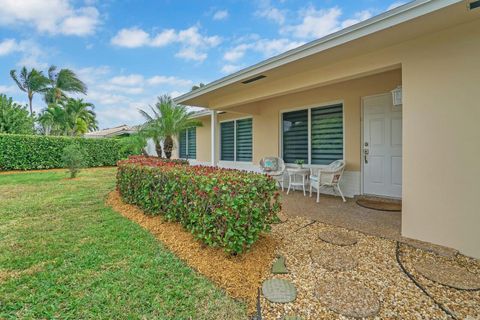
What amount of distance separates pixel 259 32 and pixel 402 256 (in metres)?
8.76

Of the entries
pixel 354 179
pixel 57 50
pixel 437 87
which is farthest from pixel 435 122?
pixel 57 50

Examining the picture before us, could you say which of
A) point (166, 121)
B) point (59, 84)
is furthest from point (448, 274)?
point (59, 84)

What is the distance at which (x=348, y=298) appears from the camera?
2016mm

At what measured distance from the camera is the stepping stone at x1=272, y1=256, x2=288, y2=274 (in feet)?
8.11

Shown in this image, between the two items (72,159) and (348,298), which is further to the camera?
Result: (72,159)

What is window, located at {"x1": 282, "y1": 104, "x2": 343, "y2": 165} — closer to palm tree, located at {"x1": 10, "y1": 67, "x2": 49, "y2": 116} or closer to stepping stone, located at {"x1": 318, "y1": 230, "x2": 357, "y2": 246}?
stepping stone, located at {"x1": 318, "y1": 230, "x2": 357, "y2": 246}

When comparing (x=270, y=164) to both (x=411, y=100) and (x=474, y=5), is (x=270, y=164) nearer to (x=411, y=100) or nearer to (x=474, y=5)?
(x=411, y=100)

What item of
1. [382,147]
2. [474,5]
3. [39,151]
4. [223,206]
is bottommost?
[223,206]

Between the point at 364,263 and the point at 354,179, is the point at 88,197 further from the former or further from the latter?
the point at 354,179

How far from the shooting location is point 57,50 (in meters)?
12.0

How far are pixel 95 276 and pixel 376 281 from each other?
2.87 metres

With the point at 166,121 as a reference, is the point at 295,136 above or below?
below

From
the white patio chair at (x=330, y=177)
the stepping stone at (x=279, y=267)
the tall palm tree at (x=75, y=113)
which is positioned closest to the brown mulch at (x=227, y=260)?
the stepping stone at (x=279, y=267)

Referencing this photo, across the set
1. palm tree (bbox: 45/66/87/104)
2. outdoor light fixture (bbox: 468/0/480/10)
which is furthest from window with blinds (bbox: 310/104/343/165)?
palm tree (bbox: 45/66/87/104)
